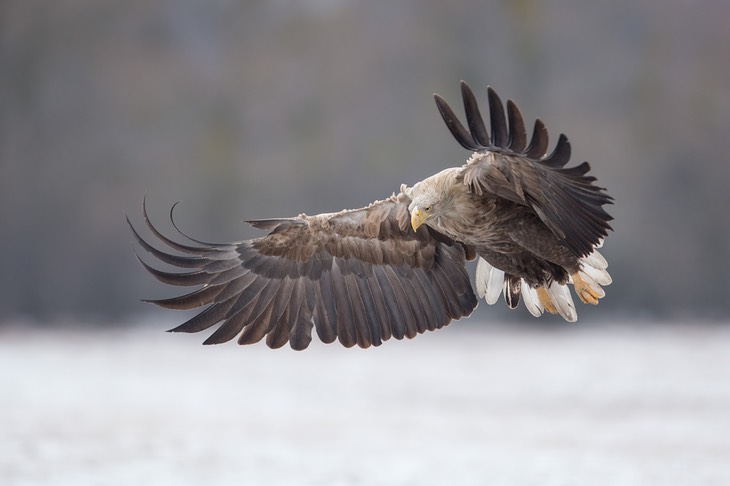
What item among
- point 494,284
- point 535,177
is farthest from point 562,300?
point 535,177

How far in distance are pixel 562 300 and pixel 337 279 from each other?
3.62 ft

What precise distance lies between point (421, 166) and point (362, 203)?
84 cm

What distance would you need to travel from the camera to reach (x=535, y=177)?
4078 mm

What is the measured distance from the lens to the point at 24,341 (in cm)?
1112

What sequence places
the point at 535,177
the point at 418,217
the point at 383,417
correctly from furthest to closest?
the point at 383,417, the point at 418,217, the point at 535,177

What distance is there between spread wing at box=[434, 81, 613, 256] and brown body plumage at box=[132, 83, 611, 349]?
0.11 meters

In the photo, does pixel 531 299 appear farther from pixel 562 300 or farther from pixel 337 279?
pixel 337 279

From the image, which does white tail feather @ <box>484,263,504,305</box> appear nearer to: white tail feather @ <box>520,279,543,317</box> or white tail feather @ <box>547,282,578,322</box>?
white tail feather @ <box>520,279,543,317</box>

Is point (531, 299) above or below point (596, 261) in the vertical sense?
below

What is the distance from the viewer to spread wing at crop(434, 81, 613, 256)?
3941mm

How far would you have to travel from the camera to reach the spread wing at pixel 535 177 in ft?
12.9

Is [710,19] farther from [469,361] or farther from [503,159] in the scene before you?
[503,159]

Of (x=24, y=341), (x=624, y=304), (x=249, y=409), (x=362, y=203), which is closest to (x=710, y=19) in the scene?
(x=624, y=304)

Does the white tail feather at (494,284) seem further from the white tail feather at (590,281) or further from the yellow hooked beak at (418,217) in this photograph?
the yellow hooked beak at (418,217)
